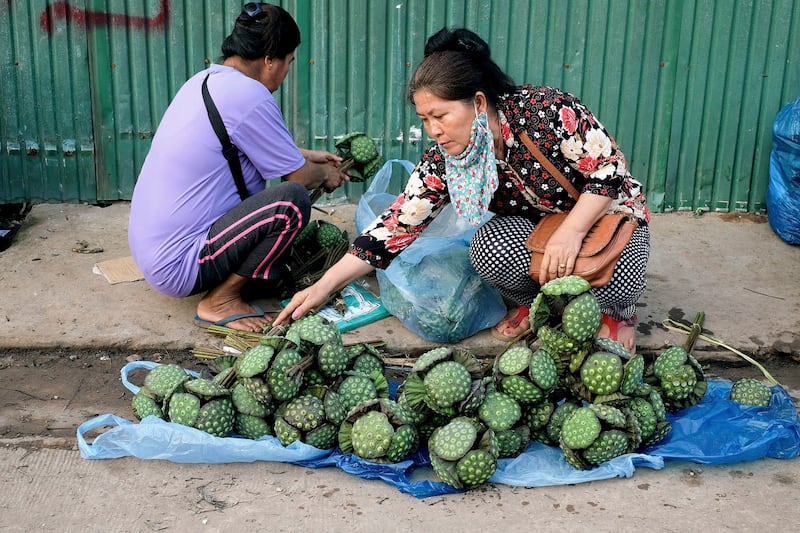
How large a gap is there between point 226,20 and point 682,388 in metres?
3.22

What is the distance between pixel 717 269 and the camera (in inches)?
174

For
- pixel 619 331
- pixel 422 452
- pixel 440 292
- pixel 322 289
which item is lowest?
pixel 422 452

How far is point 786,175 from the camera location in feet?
15.6

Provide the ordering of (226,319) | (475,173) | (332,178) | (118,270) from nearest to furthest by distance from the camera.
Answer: (475,173)
(226,319)
(332,178)
(118,270)

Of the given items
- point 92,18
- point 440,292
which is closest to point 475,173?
point 440,292

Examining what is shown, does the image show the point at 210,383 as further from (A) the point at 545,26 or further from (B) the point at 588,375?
(A) the point at 545,26

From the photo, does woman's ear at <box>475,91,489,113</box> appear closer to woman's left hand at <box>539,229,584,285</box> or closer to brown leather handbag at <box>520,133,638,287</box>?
brown leather handbag at <box>520,133,638,287</box>

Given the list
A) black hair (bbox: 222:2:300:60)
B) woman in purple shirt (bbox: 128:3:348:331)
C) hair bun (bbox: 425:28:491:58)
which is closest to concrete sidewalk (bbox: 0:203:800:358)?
woman in purple shirt (bbox: 128:3:348:331)

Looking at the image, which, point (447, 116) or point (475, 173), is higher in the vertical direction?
point (447, 116)

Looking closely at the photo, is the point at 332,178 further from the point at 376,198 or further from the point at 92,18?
the point at 92,18

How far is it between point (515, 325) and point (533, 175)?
701 millimetres

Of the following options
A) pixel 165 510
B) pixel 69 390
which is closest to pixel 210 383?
pixel 165 510

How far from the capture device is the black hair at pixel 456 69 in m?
3.02

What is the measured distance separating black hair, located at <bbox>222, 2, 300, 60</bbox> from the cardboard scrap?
1.21 m
